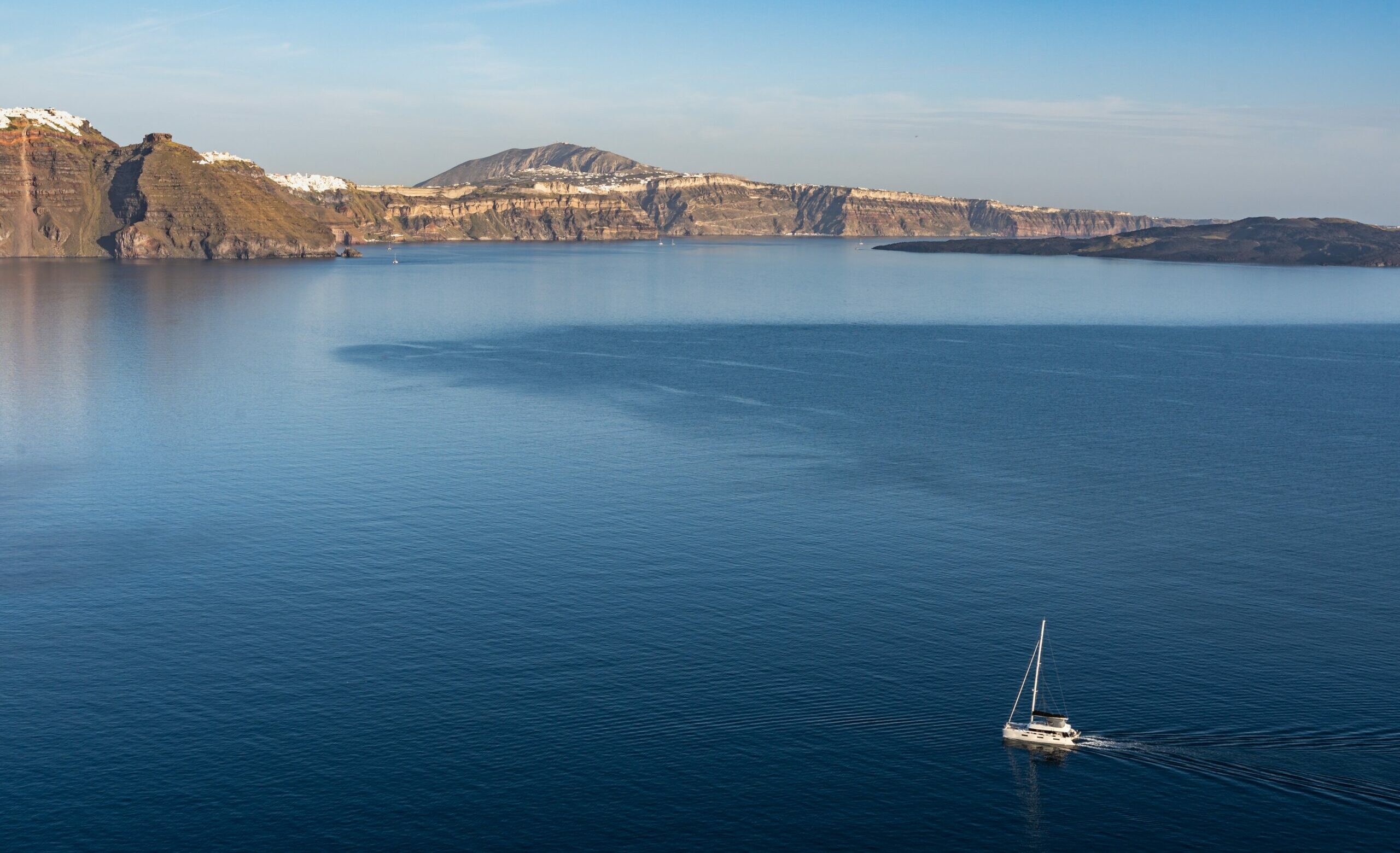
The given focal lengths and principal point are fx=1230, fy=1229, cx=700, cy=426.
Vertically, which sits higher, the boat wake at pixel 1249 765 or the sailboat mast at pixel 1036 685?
the sailboat mast at pixel 1036 685

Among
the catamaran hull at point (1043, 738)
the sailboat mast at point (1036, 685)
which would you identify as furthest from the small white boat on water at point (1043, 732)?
the sailboat mast at point (1036, 685)

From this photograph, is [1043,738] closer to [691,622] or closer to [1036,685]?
[1036,685]

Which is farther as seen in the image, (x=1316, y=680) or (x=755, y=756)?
(x=1316, y=680)

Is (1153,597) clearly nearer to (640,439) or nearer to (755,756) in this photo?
(755,756)

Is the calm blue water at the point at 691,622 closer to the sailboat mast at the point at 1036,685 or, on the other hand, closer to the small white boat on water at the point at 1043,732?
the small white boat on water at the point at 1043,732

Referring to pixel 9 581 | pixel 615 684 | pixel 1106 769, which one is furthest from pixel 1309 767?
pixel 9 581
